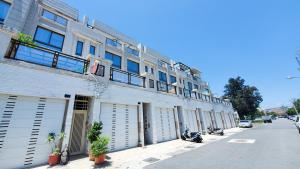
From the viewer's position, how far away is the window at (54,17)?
1329 centimetres

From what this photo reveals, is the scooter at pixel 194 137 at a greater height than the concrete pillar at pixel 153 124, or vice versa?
the concrete pillar at pixel 153 124

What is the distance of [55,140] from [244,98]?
53.9 meters

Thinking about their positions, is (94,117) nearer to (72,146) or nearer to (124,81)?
(72,146)

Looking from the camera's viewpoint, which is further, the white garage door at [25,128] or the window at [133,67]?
the window at [133,67]

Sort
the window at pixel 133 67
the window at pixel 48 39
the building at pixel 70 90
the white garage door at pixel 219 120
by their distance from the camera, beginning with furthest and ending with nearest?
the white garage door at pixel 219 120 < the window at pixel 133 67 < the window at pixel 48 39 < the building at pixel 70 90

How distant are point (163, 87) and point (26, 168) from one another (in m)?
12.2

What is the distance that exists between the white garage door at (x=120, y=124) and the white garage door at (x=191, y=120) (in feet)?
27.8

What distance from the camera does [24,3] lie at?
455 inches

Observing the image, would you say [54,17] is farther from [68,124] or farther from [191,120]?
[191,120]

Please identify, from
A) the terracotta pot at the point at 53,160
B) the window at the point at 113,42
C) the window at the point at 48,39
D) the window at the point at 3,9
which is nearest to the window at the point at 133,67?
the window at the point at 113,42

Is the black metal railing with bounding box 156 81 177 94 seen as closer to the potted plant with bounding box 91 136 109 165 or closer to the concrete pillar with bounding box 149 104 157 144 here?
the concrete pillar with bounding box 149 104 157 144

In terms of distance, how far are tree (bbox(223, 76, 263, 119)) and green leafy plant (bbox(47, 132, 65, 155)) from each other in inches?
Answer: 2049

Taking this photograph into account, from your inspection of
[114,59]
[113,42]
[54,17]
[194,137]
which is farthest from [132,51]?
[194,137]

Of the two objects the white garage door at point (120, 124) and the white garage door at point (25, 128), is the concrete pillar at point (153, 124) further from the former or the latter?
the white garage door at point (25, 128)
